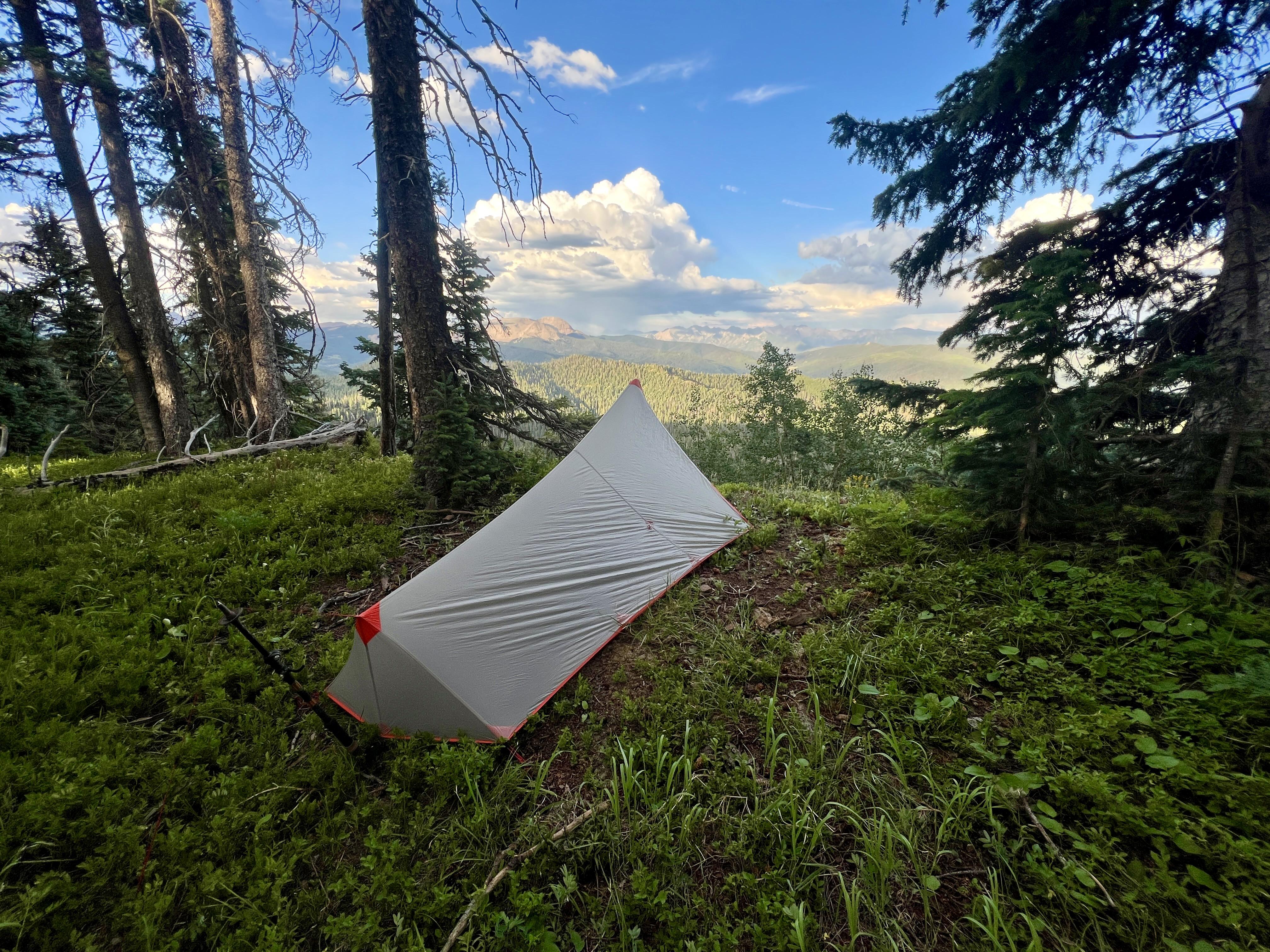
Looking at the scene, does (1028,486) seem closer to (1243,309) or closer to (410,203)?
(1243,309)

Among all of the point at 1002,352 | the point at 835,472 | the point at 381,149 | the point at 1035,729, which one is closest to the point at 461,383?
the point at 381,149

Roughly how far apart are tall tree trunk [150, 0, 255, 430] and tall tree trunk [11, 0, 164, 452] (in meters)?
1.42

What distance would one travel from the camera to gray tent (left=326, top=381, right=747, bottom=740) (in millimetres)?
3326

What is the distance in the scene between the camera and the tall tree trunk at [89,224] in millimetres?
7602

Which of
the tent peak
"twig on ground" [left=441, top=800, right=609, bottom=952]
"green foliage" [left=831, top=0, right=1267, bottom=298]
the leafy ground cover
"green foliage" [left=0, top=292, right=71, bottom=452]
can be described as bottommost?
"twig on ground" [left=441, top=800, right=609, bottom=952]

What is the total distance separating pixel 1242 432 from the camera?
3500mm

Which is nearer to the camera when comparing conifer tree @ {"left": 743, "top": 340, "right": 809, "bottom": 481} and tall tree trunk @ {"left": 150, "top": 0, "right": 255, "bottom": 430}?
tall tree trunk @ {"left": 150, "top": 0, "right": 255, "bottom": 430}

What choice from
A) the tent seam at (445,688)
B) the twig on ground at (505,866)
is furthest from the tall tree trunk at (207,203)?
the twig on ground at (505,866)

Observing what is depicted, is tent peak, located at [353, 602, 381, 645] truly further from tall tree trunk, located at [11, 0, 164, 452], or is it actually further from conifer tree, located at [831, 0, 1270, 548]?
tall tree trunk, located at [11, 0, 164, 452]

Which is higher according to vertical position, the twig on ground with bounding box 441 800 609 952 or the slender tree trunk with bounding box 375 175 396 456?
the slender tree trunk with bounding box 375 175 396 456

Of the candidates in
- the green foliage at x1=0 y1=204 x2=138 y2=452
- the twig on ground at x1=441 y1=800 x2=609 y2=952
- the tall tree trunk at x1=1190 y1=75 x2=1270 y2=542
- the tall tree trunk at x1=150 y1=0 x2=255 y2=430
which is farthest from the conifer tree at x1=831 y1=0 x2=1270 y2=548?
the green foliage at x1=0 y1=204 x2=138 y2=452

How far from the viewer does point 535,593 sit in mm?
4074

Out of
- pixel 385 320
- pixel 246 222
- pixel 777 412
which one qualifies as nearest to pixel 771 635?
pixel 385 320

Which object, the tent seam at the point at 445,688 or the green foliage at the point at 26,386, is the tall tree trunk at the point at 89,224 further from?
the tent seam at the point at 445,688
